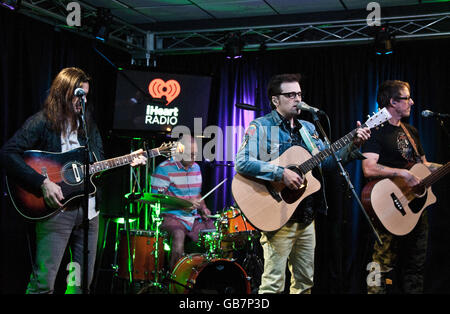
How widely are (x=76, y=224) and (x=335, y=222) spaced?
412cm

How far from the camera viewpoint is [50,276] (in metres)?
3.69

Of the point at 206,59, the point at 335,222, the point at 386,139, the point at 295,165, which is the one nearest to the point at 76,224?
the point at 295,165

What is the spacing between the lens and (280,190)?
3.95m

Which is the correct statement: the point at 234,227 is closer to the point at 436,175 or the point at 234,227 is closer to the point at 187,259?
the point at 187,259

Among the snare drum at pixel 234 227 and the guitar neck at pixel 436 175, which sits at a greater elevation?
the guitar neck at pixel 436 175

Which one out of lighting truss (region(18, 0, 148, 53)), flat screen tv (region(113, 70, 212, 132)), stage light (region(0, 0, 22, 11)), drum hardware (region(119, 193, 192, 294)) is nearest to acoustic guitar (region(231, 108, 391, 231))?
drum hardware (region(119, 193, 192, 294))

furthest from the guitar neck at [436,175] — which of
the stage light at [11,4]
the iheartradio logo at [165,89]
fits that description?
the stage light at [11,4]

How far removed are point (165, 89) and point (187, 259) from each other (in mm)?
2714

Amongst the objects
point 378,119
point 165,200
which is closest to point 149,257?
point 165,200

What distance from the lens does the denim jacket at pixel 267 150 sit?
3.85 m

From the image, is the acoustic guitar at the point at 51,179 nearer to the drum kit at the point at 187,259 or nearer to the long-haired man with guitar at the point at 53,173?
the long-haired man with guitar at the point at 53,173

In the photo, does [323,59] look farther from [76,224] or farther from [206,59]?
[76,224]

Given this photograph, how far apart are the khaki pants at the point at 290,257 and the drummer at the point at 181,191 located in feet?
6.33

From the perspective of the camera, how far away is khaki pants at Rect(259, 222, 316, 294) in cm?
370
